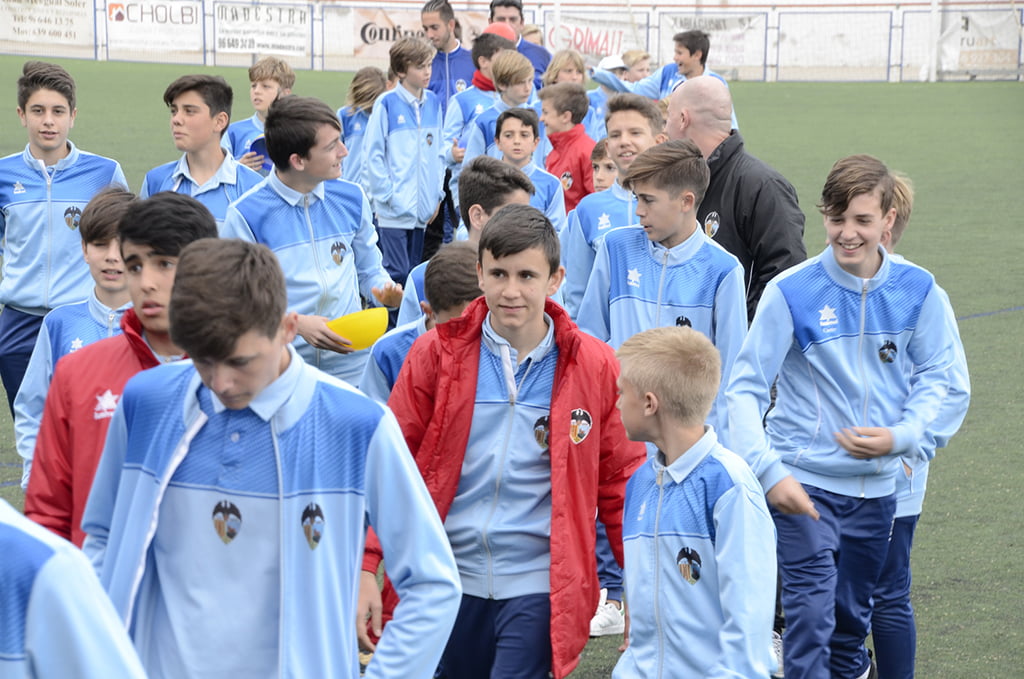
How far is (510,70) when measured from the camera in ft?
35.3

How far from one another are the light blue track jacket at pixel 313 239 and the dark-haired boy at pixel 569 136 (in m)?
4.26

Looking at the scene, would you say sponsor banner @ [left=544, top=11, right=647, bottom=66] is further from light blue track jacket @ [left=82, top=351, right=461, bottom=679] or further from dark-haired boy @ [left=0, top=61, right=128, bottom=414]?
light blue track jacket @ [left=82, top=351, right=461, bottom=679]

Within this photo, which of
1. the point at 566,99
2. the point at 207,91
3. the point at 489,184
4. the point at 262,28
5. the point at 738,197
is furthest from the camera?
the point at 262,28

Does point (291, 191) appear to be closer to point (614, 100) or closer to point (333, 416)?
point (614, 100)

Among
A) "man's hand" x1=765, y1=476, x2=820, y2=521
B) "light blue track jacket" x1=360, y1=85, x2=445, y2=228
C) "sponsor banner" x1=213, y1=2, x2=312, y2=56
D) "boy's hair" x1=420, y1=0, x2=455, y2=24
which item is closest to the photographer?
"man's hand" x1=765, y1=476, x2=820, y2=521

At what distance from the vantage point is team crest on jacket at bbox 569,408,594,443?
385 centimetres

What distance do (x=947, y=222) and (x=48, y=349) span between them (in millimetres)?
14810

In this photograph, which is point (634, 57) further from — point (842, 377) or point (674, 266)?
point (842, 377)

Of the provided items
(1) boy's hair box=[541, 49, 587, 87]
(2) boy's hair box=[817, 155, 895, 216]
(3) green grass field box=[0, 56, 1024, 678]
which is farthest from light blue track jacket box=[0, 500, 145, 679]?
(1) boy's hair box=[541, 49, 587, 87]

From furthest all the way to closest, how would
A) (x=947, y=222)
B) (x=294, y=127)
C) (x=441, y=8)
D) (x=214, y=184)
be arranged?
(x=947, y=222)
(x=441, y=8)
(x=214, y=184)
(x=294, y=127)

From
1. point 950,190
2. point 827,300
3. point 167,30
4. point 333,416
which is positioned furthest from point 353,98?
point 167,30

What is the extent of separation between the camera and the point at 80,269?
6770mm

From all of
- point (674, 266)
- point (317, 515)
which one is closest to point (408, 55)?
point (674, 266)

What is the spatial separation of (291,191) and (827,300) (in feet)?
7.44
